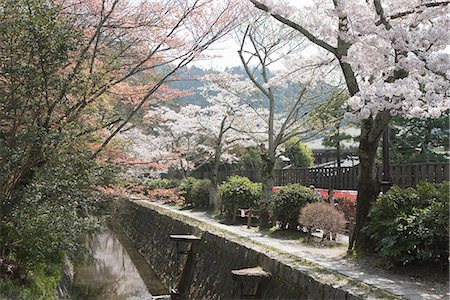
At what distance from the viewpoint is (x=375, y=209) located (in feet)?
27.5

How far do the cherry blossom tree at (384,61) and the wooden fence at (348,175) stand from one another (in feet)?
6.23

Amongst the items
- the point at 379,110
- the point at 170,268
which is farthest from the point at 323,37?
the point at 170,268

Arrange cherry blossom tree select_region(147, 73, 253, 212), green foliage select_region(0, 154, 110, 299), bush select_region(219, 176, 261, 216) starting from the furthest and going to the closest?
cherry blossom tree select_region(147, 73, 253, 212), bush select_region(219, 176, 261, 216), green foliage select_region(0, 154, 110, 299)

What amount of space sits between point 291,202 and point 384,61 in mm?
5426

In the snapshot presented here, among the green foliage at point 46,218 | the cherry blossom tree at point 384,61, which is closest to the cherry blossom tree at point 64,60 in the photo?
the green foliage at point 46,218

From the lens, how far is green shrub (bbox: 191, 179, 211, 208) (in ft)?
76.0

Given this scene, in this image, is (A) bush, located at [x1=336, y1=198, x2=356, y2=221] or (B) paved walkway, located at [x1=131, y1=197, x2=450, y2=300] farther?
(A) bush, located at [x1=336, y1=198, x2=356, y2=221]

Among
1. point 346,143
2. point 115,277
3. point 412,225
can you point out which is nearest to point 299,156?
point 346,143

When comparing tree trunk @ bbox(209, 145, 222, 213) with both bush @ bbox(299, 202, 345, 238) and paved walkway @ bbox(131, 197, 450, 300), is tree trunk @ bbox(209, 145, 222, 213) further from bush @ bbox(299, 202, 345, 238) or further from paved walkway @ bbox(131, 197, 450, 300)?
bush @ bbox(299, 202, 345, 238)

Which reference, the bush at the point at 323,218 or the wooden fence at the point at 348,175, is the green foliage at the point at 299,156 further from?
the bush at the point at 323,218

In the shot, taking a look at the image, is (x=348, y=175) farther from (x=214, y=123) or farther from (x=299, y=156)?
(x=299, y=156)

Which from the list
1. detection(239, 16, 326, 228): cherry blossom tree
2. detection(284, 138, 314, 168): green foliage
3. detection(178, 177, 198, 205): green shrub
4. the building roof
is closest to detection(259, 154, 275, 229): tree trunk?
detection(239, 16, 326, 228): cherry blossom tree

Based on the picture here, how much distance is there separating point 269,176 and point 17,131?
9515 millimetres

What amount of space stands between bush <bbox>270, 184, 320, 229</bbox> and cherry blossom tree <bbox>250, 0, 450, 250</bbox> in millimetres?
3779
